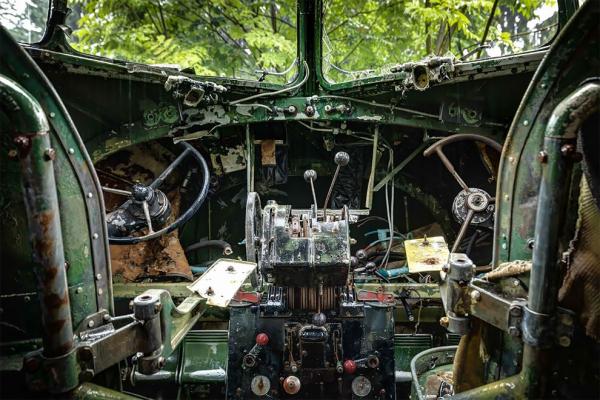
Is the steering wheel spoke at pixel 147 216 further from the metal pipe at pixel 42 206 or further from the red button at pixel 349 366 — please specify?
the metal pipe at pixel 42 206

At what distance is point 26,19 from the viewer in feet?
8.20

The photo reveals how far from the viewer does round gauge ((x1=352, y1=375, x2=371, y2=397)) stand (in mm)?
1822

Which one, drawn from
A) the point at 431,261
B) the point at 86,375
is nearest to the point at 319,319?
the point at 431,261

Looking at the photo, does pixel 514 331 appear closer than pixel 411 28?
Yes

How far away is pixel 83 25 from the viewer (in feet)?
15.0

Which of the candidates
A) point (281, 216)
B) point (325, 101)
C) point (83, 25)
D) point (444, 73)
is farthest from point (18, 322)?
point (83, 25)

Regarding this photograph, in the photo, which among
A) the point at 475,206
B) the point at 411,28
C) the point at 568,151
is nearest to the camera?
the point at 568,151

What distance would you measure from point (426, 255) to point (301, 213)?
0.73m

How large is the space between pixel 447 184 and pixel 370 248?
75cm

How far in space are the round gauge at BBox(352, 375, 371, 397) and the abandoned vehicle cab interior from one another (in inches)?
0.5

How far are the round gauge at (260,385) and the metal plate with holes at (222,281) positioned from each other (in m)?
0.42

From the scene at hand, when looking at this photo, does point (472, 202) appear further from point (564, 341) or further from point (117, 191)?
point (117, 191)

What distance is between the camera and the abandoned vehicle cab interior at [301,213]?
3.47 ft

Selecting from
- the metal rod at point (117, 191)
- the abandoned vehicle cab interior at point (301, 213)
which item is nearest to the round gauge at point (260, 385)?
the abandoned vehicle cab interior at point (301, 213)
